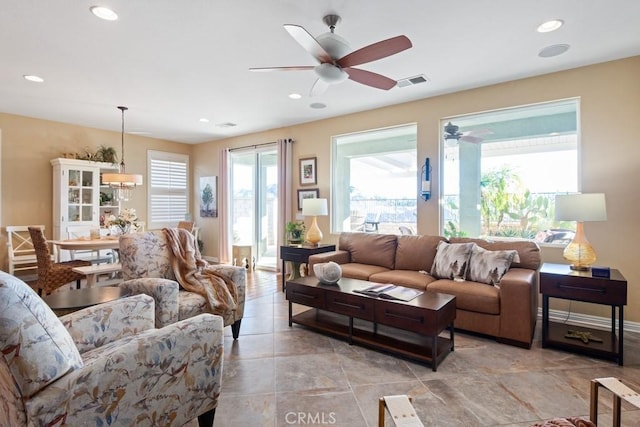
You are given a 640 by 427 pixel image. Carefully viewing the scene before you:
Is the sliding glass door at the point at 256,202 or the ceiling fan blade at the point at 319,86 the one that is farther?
the sliding glass door at the point at 256,202

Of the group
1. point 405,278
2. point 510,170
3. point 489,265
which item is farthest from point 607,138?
point 405,278

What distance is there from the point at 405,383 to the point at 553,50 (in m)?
3.27

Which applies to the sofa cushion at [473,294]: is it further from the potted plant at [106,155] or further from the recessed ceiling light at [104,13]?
the potted plant at [106,155]

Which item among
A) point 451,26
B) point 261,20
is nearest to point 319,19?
point 261,20

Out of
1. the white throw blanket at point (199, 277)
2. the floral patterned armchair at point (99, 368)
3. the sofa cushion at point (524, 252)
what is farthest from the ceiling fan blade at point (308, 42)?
the sofa cushion at point (524, 252)

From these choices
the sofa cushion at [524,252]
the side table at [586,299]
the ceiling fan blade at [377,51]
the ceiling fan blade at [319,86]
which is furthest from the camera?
the sofa cushion at [524,252]

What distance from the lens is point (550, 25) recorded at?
263cm

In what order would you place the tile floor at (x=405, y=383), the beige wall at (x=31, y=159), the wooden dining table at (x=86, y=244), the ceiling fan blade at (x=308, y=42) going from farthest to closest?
1. the beige wall at (x=31, y=159)
2. the wooden dining table at (x=86, y=244)
3. the ceiling fan blade at (x=308, y=42)
4. the tile floor at (x=405, y=383)

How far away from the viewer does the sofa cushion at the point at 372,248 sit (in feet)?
13.5

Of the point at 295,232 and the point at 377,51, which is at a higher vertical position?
the point at 377,51

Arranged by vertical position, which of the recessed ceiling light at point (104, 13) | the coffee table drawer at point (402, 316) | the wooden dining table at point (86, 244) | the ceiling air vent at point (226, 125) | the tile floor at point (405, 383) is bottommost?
the tile floor at point (405, 383)

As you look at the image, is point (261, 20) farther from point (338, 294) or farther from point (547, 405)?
point (547, 405)

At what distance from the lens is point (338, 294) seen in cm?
291

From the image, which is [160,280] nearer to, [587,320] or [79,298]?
[79,298]
